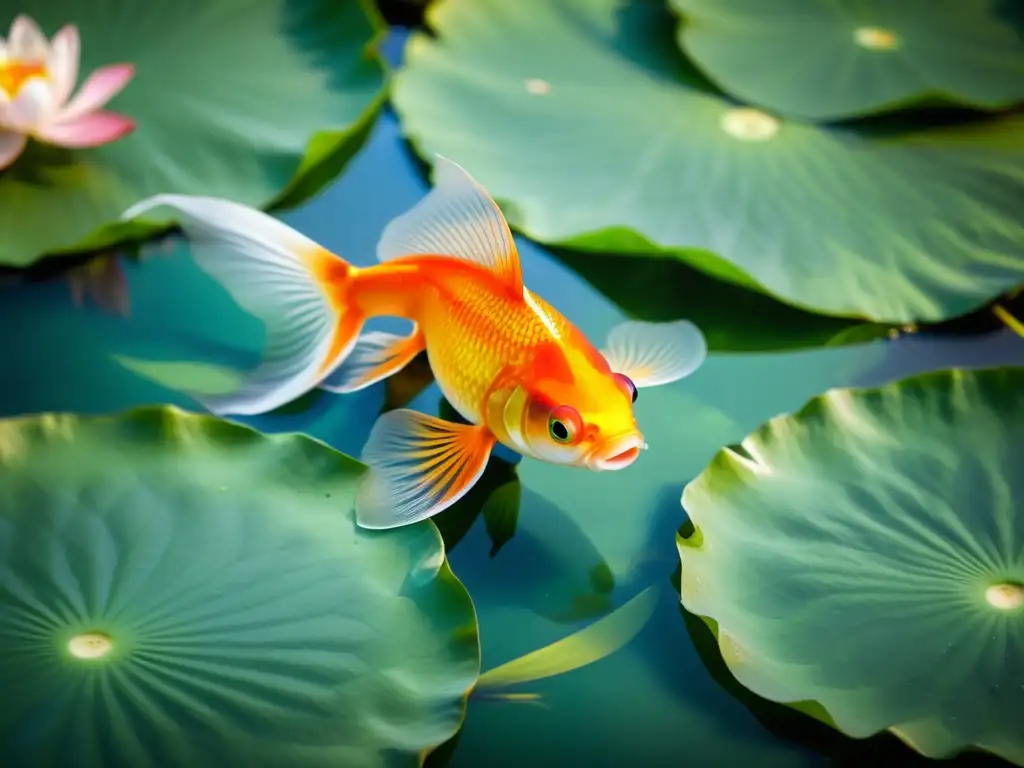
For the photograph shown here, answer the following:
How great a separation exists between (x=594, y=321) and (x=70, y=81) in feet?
2.29

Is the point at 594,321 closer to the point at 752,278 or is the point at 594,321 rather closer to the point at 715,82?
the point at 752,278

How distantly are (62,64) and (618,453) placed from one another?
2.86ft

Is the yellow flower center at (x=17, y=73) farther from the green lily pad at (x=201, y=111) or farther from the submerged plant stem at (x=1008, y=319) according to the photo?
the submerged plant stem at (x=1008, y=319)

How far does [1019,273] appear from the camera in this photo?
1.20 meters

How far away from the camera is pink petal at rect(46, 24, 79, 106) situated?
1254 millimetres

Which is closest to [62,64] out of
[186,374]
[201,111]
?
[201,111]

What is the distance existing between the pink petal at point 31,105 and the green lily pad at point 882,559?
0.86 meters

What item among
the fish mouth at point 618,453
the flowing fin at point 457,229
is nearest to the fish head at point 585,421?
the fish mouth at point 618,453

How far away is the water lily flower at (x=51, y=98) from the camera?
1.22 metres

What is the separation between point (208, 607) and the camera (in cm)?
84

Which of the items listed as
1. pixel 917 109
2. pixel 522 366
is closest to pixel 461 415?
pixel 522 366

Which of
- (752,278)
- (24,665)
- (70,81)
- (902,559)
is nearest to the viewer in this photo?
(24,665)

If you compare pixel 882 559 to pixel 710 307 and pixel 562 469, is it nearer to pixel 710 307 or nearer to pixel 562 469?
pixel 562 469

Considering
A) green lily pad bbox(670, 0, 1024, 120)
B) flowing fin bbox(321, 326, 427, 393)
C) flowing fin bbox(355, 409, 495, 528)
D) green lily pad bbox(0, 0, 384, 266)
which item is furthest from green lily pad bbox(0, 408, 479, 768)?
green lily pad bbox(670, 0, 1024, 120)
